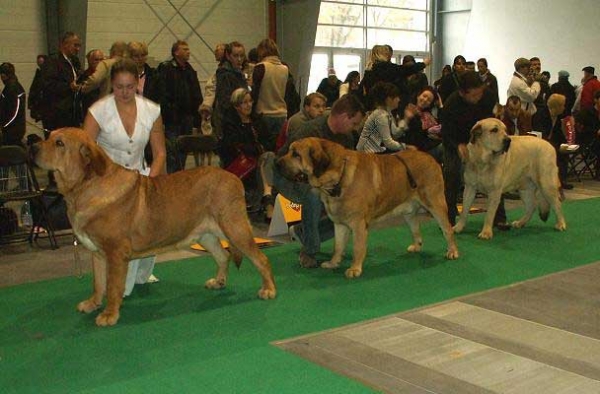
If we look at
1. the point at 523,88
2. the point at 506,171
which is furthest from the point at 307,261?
the point at 523,88

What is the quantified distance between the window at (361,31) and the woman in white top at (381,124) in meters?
12.1

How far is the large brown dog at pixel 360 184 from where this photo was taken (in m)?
5.42

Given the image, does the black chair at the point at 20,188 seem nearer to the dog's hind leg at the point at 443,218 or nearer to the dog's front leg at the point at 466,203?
the dog's hind leg at the point at 443,218

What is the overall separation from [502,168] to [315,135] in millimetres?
2277

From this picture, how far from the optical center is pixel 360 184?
5.57 meters

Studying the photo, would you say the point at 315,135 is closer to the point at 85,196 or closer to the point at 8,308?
the point at 85,196

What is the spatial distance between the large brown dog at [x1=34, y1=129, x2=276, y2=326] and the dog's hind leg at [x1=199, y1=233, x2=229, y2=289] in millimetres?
130

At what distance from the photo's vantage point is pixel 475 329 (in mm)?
4301

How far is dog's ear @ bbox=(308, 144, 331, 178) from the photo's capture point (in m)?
5.38

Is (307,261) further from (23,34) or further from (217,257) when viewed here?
(23,34)

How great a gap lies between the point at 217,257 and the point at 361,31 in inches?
679

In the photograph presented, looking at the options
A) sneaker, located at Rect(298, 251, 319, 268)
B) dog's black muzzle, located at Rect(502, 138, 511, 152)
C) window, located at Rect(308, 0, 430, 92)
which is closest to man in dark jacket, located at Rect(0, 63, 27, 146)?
sneaker, located at Rect(298, 251, 319, 268)

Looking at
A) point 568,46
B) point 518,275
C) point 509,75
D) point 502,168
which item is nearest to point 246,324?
point 518,275

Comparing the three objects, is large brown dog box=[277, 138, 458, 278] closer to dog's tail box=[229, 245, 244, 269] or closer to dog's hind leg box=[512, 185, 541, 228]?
dog's tail box=[229, 245, 244, 269]
